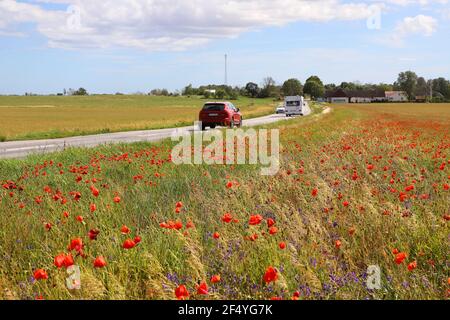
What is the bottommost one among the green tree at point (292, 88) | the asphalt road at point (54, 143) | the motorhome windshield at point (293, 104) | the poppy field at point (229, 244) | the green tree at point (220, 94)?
the asphalt road at point (54, 143)

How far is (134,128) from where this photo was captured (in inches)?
1265

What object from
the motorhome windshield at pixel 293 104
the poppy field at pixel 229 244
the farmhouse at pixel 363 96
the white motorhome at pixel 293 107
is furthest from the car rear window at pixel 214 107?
the farmhouse at pixel 363 96

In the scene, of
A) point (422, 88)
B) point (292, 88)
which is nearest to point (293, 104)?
point (292, 88)

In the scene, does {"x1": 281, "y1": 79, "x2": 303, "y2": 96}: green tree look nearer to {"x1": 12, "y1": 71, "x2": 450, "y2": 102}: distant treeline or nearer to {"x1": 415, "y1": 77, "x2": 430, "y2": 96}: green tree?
{"x1": 12, "y1": 71, "x2": 450, "y2": 102}: distant treeline

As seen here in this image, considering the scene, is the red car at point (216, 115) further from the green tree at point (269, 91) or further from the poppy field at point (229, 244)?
the green tree at point (269, 91)

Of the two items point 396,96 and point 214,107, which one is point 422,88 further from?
point 214,107

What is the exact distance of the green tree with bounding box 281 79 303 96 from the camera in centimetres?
19212

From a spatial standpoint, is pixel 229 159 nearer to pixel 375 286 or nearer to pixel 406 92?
pixel 375 286

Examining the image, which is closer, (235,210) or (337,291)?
(337,291)

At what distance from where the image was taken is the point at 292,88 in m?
194

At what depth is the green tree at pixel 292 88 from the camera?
19212cm

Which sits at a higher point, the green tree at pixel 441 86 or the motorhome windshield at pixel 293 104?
the green tree at pixel 441 86
